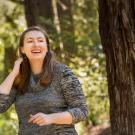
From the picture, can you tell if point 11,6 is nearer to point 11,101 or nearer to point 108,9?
point 108,9

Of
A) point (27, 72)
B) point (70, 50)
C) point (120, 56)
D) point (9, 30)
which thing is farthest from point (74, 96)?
point (70, 50)

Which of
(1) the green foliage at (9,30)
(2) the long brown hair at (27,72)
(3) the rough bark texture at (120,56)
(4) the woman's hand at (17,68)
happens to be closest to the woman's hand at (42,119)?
(2) the long brown hair at (27,72)

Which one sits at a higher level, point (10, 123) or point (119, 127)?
point (119, 127)

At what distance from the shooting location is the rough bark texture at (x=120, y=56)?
627cm

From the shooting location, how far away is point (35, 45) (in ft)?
14.6

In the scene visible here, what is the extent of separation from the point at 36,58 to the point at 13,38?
1097 centimetres

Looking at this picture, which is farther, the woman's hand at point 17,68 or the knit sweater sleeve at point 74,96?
the woman's hand at point 17,68

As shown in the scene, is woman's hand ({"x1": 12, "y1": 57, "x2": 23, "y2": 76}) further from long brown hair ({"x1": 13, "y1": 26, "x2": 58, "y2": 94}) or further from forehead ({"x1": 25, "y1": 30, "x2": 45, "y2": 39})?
forehead ({"x1": 25, "y1": 30, "x2": 45, "y2": 39})

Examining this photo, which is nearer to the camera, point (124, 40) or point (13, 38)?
point (124, 40)

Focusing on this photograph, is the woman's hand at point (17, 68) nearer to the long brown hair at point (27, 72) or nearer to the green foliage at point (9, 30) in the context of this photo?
the long brown hair at point (27, 72)

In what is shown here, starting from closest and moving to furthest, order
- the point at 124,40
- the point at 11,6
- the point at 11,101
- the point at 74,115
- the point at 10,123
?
1. the point at 74,115
2. the point at 11,101
3. the point at 124,40
4. the point at 10,123
5. the point at 11,6

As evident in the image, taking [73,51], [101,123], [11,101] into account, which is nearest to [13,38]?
[73,51]

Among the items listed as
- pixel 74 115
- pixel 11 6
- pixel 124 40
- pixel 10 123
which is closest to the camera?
pixel 74 115

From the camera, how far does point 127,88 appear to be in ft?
20.7
